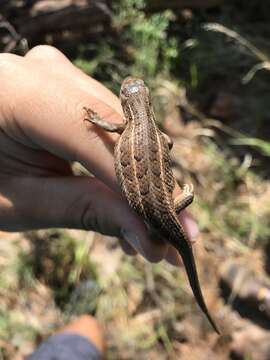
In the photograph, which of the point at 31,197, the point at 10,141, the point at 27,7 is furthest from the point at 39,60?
the point at 27,7

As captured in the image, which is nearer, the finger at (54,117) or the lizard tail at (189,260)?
the finger at (54,117)

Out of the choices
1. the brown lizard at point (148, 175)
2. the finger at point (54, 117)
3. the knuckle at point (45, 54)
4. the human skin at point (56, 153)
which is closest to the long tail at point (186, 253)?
the brown lizard at point (148, 175)

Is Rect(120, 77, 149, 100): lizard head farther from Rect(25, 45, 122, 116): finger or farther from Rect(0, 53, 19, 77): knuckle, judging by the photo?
Rect(0, 53, 19, 77): knuckle

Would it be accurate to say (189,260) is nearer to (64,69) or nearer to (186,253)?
(186,253)

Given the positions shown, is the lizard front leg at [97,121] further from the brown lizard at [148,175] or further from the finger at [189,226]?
the finger at [189,226]

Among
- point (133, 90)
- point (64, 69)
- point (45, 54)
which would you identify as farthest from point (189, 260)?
point (45, 54)

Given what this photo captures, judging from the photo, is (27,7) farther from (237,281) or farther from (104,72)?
(237,281)
